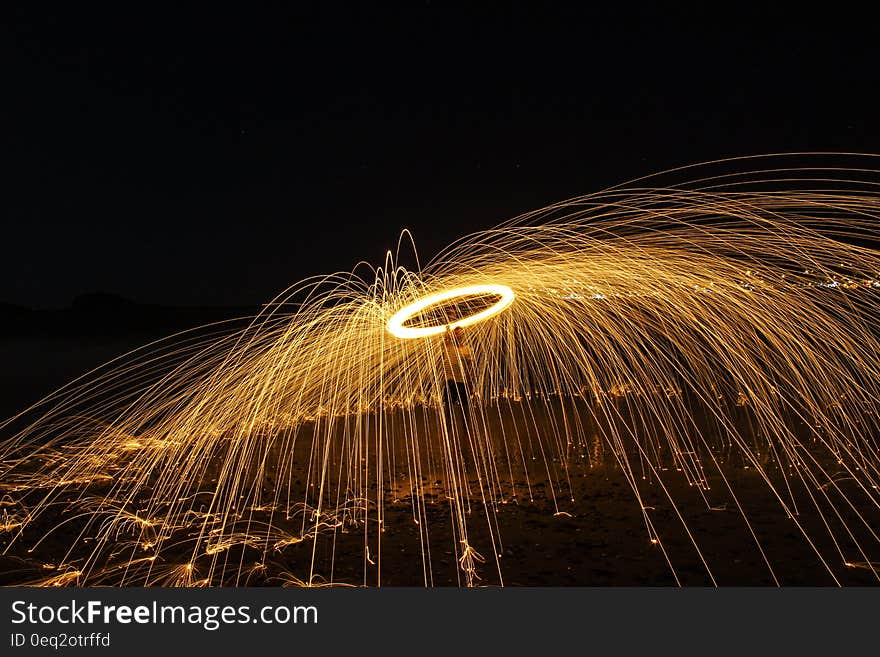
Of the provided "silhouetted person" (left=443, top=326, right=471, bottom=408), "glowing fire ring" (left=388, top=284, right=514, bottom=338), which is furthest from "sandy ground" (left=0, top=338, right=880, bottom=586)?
"glowing fire ring" (left=388, top=284, right=514, bottom=338)

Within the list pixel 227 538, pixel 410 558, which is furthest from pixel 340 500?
pixel 410 558

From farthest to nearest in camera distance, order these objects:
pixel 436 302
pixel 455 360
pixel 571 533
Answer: pixel 455 360 < pixel 436 302 < pixel 571 533

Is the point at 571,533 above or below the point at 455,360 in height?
below

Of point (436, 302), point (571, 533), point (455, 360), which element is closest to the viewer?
point (571, 533)

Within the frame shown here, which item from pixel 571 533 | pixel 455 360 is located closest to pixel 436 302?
pixel 455 360

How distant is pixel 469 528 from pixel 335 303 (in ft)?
10.6

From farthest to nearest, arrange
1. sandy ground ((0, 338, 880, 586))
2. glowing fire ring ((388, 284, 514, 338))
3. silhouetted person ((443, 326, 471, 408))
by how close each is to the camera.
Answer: silhouetted person ((443, 326, 471, 408)), glowing fire ring ((388, 284, 514, 338)), sandy ground ((0, 338, 880, 586))

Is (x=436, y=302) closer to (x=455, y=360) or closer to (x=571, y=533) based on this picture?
(x=455, y=360)

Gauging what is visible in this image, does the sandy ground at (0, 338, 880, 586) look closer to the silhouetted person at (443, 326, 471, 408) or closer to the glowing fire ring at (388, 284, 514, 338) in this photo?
the silhouetted person at (443, 326, 471, 408)

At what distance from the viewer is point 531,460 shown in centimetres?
847

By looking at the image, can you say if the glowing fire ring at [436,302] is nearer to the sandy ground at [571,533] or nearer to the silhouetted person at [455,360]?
the silhouetted person at [455,360]

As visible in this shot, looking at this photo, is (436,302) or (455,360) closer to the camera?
(436,302)

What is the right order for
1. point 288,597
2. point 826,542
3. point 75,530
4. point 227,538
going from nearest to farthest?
point 288,597 < point 826,542 < point 227,538 < point 75,530

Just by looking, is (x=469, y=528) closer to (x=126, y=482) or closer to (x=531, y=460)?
(x=531, y=460)
